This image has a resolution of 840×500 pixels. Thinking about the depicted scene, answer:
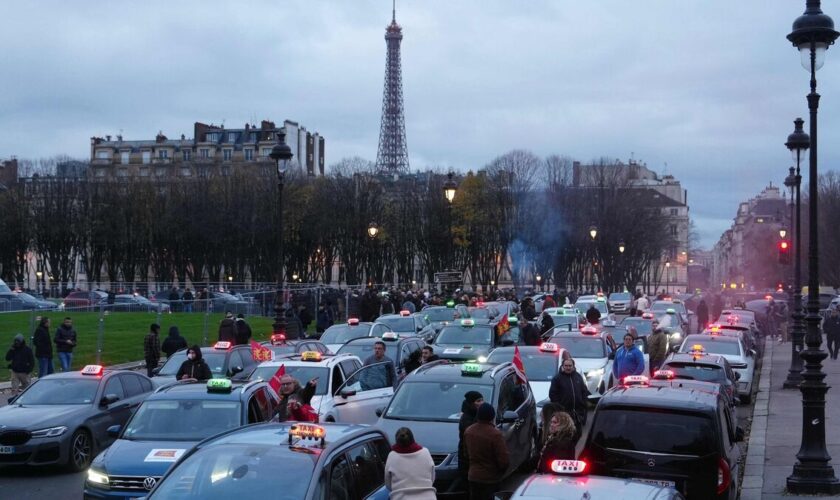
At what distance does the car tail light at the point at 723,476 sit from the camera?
10.5 m

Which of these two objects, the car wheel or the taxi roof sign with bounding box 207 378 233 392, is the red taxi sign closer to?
the taxi roof sign with bounding box 207 378 233 392

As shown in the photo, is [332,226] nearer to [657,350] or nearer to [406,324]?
[406,324]

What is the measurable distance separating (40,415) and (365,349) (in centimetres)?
852

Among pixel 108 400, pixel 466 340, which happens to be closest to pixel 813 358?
pixel 108 400

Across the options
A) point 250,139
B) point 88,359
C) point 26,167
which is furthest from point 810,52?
point 250,139

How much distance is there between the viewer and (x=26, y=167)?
8975 cm

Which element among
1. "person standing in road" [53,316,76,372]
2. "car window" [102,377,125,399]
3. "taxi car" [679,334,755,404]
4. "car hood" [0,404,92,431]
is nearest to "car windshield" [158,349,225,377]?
"car window" [102,377,125,399]

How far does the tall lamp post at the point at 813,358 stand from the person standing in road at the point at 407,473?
23.1ft

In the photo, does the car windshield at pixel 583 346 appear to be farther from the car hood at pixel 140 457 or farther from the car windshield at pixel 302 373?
the car hood at pixel 140 457

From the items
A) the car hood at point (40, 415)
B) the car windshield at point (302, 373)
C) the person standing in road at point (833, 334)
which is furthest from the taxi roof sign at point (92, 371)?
the person standing in road at point (833, 334)

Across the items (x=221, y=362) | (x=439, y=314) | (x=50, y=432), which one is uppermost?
(x=439, y=314)

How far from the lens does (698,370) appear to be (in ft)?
64.9

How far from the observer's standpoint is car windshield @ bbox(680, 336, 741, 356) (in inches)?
994

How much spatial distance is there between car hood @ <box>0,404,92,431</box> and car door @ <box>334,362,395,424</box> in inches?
152
